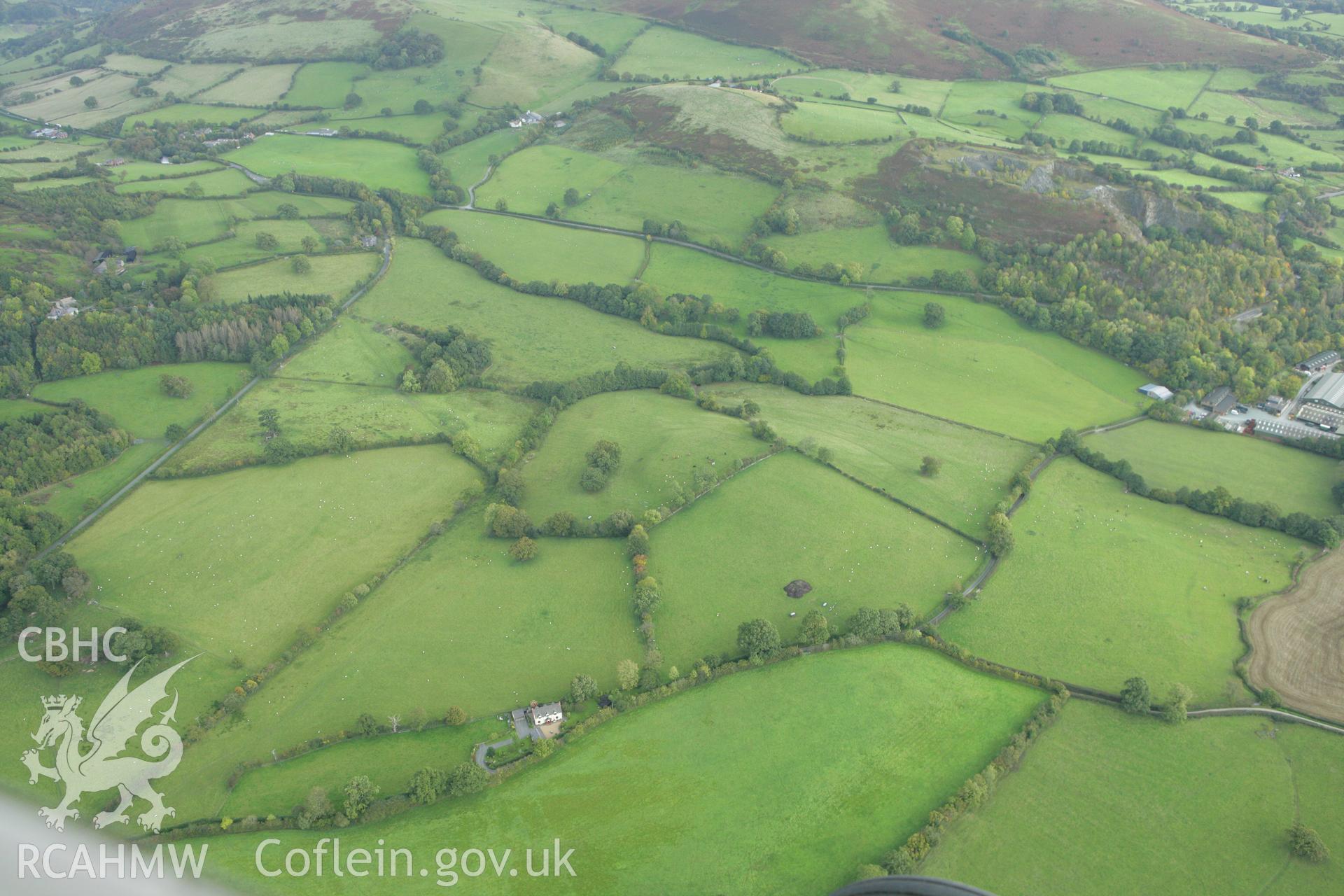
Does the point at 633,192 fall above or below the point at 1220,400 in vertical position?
above

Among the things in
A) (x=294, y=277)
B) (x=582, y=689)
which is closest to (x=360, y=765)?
(x=582, y=689)

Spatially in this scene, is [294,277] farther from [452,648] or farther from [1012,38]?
[1012,38]

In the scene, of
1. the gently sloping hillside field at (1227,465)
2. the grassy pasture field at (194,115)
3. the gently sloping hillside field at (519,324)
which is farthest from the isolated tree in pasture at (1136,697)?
the grassy pasture field at (194,115)

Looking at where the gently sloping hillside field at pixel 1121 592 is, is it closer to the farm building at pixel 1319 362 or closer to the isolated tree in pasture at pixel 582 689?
the isolated tree in pasture at pixel 582 689

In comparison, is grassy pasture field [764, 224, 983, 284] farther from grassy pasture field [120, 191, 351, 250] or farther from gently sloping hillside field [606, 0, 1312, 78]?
gently sloping hillside field [606, 0, 1312, 78]

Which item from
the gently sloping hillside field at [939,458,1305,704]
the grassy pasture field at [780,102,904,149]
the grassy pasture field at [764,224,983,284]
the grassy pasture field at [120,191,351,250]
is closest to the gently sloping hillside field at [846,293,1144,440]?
the grassy pasture field at [764,224,983,284]

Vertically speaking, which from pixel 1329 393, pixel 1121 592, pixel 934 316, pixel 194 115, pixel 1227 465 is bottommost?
pixel 1121 592

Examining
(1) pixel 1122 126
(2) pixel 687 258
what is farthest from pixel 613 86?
(1) pixel 1122 126
